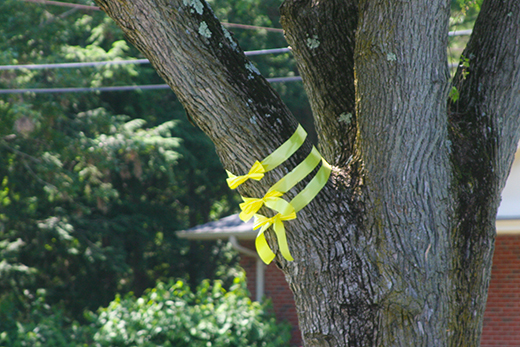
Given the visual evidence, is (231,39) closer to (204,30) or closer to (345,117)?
(204,30)

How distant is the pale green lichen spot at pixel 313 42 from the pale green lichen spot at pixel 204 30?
55 centimetres

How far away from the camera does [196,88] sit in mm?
2090

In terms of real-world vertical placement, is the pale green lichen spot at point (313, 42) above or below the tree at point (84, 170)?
above

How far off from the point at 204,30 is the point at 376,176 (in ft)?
2.97

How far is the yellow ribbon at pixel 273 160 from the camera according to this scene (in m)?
2.07

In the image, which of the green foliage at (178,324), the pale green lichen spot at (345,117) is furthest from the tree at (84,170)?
the pale green lichen spot at (345,117)

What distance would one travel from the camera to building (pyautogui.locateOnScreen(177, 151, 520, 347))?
7.70m

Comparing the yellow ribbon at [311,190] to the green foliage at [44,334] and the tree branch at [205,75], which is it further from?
the green foliage at [44,334]

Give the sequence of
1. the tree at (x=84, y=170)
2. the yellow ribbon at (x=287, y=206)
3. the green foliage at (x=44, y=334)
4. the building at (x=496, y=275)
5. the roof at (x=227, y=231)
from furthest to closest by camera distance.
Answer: the tree at (x=84, y=170), the roof at (x=227, y=231), the green foliage at (x=44, y=334), the building at (x=496, y=275), the yellow ribbon at (x=287, y=206)

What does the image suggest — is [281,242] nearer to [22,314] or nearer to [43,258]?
[22,314]

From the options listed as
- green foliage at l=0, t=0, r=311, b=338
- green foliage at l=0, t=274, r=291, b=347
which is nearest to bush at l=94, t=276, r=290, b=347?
green foliage at l=0, t=274, r=291, b=347

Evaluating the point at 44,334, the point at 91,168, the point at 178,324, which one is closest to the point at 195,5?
the point at 178,324

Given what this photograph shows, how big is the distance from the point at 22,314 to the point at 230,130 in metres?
12.3

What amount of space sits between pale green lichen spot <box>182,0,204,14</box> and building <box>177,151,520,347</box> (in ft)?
21.2
